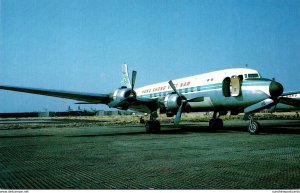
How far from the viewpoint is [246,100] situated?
14.7 m

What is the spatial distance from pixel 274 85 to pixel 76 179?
36.0ft

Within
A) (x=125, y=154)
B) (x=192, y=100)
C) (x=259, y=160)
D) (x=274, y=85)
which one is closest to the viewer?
(x=259, y=160)

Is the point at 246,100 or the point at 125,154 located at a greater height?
the point at 246,100

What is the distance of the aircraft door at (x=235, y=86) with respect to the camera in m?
15.2

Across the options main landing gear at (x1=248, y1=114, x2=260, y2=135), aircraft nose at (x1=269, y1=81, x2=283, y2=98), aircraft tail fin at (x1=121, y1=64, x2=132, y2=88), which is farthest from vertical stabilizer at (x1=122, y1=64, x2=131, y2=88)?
aircraft nose at (x1=269, y1=81, x2=283, y2=98)

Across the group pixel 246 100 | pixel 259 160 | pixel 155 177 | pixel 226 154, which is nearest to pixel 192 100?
pixel 246 100

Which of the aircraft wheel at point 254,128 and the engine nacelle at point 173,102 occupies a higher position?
the engine nacelle at point 173,102

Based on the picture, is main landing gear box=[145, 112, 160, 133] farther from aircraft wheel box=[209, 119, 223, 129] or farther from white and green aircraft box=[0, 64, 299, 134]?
aircraft wheel box=[209, 119, 223, 129]

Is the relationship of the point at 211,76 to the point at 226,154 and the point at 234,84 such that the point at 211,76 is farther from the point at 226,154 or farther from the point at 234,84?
the point at 226,154

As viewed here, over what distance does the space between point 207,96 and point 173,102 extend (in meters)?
2.06

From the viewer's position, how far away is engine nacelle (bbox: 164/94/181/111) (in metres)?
16.8

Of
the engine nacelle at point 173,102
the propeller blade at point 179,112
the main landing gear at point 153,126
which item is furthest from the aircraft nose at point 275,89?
the main landing gear at point 153,126

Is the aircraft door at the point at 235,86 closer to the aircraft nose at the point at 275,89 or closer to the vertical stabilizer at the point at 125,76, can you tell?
the aircraft nose at the point at 275,89

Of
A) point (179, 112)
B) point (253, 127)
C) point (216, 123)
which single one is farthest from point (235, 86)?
point (216, 123)
